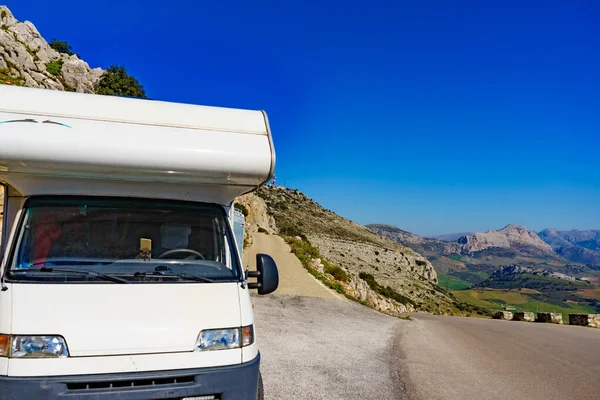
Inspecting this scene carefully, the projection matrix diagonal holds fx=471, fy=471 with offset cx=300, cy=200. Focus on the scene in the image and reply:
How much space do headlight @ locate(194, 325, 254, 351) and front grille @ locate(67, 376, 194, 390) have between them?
25 centimetres

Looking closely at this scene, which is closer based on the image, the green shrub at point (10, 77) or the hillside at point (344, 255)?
the green shrub at point (10, 77)

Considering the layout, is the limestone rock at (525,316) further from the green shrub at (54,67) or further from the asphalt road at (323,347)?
the green shrub at (54,67)

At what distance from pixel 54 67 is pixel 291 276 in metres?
25.2

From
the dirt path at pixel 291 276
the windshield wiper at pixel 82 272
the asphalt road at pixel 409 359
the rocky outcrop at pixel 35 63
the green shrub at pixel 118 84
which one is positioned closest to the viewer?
the windshield wiper at pixel 82 272

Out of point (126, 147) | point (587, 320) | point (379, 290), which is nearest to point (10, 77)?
point (126, 147)

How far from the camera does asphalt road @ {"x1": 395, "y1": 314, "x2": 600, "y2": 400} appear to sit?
22.6ft

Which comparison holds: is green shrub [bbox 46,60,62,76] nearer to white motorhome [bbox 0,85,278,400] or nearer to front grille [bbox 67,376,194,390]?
white motorhome [bbox 0,85,278,400]

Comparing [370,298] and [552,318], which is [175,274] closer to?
[552,318]

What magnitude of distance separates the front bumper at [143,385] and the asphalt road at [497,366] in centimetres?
354

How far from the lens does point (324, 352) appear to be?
351 inches

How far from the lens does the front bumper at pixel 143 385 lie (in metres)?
3.33

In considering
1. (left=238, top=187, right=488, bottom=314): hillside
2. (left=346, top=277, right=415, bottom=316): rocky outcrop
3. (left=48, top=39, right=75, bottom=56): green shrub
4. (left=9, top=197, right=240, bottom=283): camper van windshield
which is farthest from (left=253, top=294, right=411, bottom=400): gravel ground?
(left=48, top=39, right=75, bottom=56): green shrub

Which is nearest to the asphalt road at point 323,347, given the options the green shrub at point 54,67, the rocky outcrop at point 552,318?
the rocky outcrop at point 552,318

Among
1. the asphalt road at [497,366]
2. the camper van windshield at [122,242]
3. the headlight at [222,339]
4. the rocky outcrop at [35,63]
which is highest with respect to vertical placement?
the rocky outcrop at [35,63]
